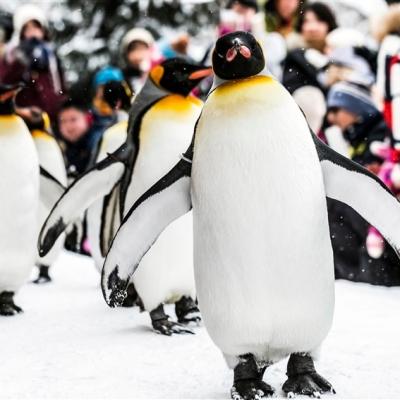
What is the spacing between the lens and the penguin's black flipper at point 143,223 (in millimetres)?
2270

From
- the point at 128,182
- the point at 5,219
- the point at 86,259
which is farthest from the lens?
the point at 86,259

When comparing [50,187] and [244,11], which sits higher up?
[244,11]

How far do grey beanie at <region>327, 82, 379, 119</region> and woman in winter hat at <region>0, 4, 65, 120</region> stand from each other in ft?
9.82

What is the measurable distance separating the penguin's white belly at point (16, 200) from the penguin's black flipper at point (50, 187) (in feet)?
1.04

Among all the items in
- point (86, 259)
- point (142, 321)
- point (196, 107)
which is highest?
point (196, 107)

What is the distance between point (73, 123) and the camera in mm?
6703

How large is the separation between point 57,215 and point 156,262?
0.40 meters

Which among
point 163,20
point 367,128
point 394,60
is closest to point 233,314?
point 394,60

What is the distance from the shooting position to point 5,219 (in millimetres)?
3463

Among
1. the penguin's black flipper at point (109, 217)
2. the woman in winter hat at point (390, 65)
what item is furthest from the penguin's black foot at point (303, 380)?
the woman in winter hat at point (390, 65)

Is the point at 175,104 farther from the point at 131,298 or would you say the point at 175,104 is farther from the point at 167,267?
the point at 131,298

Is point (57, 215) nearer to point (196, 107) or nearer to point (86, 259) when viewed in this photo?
point (196, 107)

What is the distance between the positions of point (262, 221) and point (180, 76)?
4.01ft

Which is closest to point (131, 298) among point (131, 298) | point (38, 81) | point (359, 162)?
point (131, 298)
